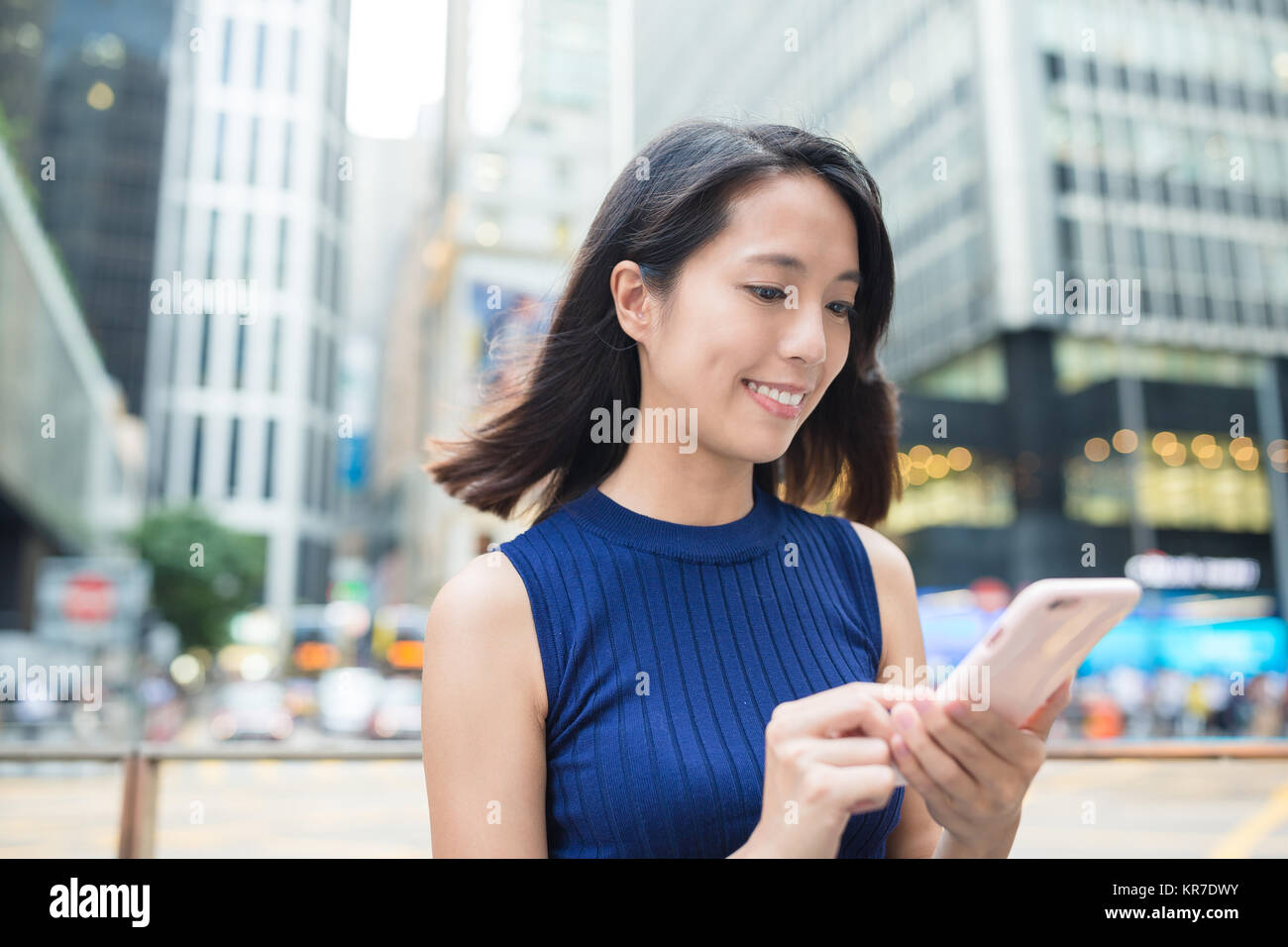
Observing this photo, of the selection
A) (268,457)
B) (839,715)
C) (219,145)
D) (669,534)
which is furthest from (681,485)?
(219,145)

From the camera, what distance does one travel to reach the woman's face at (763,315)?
138 cm

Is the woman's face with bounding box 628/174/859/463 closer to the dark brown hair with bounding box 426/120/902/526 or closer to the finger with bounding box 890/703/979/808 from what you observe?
the dark brown hair with bounding box 426/120/902/526

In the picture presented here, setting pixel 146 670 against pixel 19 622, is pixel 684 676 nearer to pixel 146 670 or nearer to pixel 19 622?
pixel 19 622

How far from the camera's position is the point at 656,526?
62.4 inches

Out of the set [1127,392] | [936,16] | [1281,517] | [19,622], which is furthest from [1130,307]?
[19,622]

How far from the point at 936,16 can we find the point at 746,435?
27.6 m

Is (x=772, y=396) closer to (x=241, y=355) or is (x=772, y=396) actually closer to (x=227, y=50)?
(x=241, y=355)

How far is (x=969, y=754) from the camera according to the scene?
113cm

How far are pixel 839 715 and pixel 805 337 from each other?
1.77 ft

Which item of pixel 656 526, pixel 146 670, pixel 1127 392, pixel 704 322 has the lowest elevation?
pixel 146 670

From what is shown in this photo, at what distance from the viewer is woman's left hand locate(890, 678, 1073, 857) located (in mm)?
1093

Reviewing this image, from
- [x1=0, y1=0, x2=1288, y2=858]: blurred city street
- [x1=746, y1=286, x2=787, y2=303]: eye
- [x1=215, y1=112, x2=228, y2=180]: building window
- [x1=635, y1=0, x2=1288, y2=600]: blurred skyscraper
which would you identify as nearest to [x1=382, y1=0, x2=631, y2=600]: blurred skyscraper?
[x1=0, y1=0, x2=1288, y2=858]: blurred city street

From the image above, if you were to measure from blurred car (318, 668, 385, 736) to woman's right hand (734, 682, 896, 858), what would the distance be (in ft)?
72.3

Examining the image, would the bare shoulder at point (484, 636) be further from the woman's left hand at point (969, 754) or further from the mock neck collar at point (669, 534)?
the woman's left hand at point (969, 754)
